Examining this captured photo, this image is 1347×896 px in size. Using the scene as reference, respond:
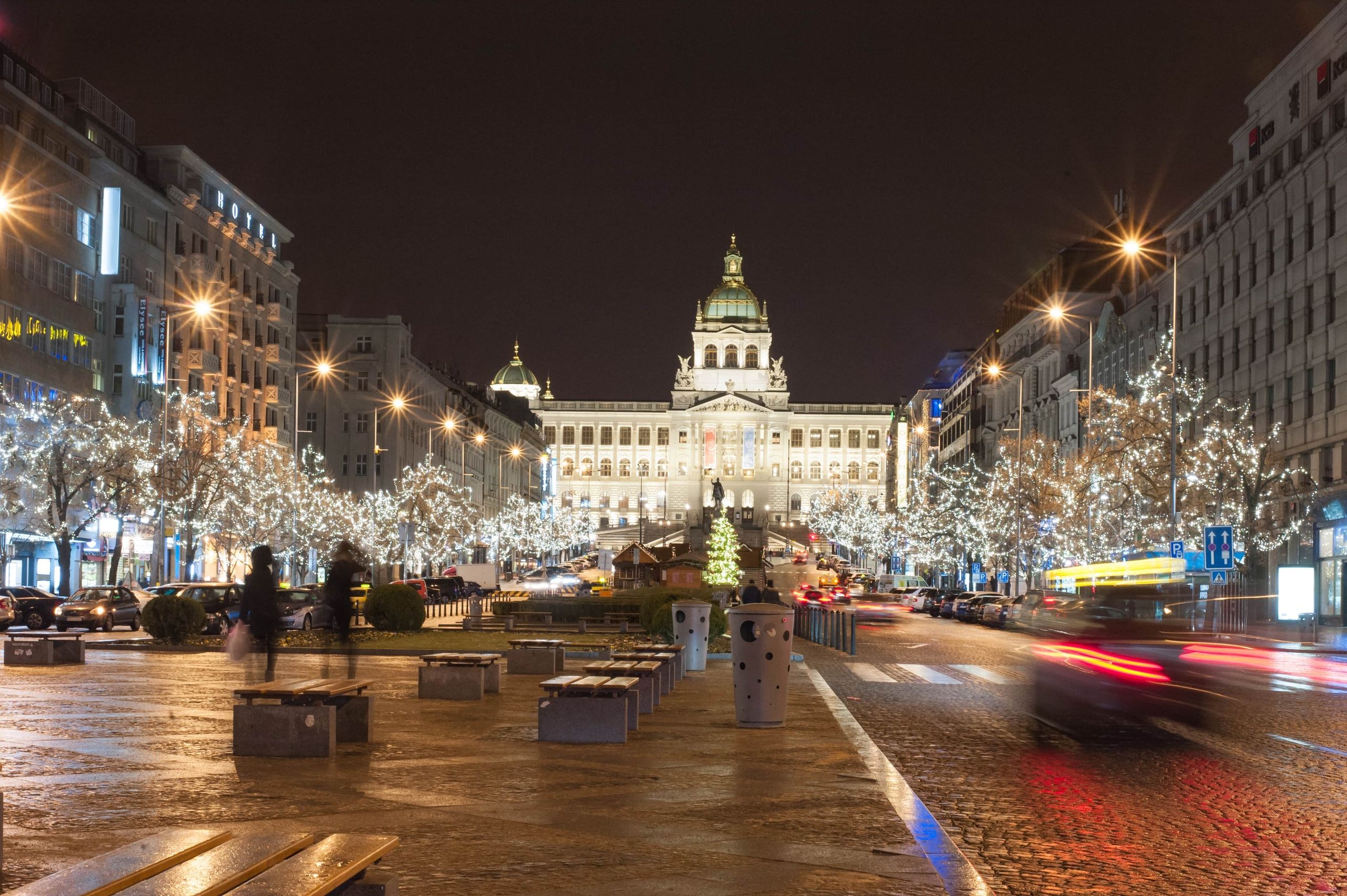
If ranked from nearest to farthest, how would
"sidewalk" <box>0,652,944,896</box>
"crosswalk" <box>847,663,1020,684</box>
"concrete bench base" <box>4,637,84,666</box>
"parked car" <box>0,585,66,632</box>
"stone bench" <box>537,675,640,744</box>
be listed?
"sidewalk" <box>0,652,944,896</box>, "stone bench" <box>537,675,640,744</box>, "concrete bench base" <box>4,637,84,666</box>, "crosswalk" <box>847,663,1020,684</box>, "parked car" <box>0,585,66,632</box>

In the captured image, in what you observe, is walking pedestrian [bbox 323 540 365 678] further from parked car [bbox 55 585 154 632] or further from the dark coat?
parked car [bbox 55 585 154 632]

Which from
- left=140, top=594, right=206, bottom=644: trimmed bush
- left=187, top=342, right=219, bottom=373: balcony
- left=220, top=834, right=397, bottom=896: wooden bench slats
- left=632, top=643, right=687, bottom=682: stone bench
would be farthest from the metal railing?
left=187, top=342, right=219, bottom=373: balcony

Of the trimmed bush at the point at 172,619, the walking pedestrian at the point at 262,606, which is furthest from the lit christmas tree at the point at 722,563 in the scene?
the walking pedestrian at the point at 262,606

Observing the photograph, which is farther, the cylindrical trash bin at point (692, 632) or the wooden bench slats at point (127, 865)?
the cylindrical trash bin at point (692, 632)

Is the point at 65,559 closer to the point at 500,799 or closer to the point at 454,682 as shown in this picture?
the point at 454,682

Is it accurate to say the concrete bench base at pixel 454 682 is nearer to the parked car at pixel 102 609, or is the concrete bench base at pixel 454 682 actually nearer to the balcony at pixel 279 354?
the parked car at pixel 102 609

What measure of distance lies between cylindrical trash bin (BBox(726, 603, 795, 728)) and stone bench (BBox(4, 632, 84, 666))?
1317 cm

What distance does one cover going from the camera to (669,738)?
14773 millimetres

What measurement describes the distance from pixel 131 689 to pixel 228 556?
48159 millimetres

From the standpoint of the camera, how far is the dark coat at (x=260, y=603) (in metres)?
18.3

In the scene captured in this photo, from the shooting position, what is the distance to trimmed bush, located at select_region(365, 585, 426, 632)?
3431 cm

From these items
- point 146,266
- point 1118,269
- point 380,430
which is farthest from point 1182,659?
point 380,430

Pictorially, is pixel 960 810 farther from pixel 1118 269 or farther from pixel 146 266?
pixel 1118 269

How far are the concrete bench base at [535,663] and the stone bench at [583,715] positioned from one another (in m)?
10.1
